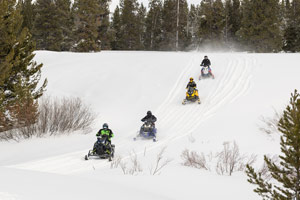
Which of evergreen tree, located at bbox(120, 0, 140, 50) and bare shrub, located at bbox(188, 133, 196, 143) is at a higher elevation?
evergreen tree, located at bbox(120, 0, 140, 50)

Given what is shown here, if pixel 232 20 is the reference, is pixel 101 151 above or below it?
below

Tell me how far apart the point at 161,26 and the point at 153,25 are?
2128 millimetres

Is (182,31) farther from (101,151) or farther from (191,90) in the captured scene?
(101,151)

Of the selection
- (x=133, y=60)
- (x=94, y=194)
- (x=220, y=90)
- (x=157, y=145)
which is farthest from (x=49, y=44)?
(x=94, y=194)

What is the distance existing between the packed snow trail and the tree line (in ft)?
41.1

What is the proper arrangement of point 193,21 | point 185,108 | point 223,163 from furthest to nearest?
point 193,21
point 185,108
point 223,163

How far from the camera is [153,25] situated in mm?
47438

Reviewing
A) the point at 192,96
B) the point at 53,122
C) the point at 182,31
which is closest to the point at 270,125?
the point at 192,96

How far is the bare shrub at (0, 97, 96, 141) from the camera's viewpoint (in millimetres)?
12703

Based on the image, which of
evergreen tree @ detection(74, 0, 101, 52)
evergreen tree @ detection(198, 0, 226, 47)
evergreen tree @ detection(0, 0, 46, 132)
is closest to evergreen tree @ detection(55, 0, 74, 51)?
evergreen tree @ detection(74, 0, 101, 52)

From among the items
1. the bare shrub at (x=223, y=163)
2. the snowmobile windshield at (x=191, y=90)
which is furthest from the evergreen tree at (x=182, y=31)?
the bare shrub at (x=223, y=163)

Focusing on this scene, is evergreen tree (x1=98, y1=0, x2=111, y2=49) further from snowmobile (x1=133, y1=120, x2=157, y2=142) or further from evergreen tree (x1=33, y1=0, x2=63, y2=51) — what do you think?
snowmobile (x1=133, y1=120, x2=157, y2=142)

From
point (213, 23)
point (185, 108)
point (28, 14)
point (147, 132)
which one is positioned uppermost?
point (28, 14)

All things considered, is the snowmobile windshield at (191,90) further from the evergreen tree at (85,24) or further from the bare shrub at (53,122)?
the evergreen tree at (85,24)
